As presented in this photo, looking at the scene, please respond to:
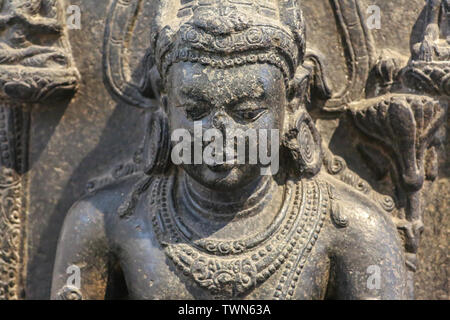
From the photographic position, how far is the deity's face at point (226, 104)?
2172 mm

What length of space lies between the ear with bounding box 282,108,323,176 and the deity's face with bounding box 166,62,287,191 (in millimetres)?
157

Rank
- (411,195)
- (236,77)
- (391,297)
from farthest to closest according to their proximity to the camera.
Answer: (411,195) < (391,297) < (236,77)

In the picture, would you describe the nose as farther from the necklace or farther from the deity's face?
the necklace

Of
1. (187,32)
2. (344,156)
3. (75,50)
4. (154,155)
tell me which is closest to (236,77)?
Result: (187,32)

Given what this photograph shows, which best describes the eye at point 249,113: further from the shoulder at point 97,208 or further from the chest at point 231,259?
the shoulder at point 97,208

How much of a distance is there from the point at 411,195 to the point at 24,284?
5.12 ft

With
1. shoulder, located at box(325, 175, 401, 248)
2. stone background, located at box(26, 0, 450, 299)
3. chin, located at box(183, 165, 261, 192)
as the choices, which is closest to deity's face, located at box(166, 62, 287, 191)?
chin, located at box(183, 165, 261, 192)

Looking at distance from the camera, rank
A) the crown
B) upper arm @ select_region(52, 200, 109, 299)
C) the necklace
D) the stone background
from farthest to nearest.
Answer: the stone background → upper arm @ select_region(52, 200, 109, 299) → the necklace → the crown

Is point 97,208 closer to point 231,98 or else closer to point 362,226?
point 231,98

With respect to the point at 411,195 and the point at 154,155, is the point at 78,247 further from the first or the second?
the point at 411,195

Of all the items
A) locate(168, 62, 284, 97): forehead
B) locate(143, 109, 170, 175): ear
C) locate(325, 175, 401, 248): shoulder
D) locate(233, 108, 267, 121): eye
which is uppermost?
locate(168, 62, 284, 97): forehead

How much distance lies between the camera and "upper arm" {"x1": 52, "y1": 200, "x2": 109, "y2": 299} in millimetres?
2492

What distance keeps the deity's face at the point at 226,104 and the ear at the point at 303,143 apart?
6.2 inches

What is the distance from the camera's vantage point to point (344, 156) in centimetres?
271
